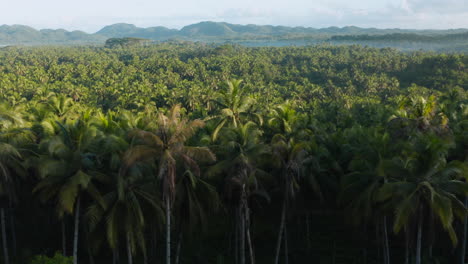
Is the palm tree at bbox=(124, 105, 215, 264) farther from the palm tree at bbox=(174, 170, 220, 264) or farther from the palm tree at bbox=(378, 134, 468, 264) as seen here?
the palm tree at bbox=(378, 134, 468, 264)

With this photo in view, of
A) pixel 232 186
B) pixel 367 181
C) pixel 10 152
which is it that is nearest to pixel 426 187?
pixel 367 181

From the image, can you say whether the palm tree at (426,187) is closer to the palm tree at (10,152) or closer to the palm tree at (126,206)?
the palm tree at (126,206)

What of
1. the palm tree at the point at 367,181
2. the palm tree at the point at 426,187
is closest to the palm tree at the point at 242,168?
the palm tree at the point at 367,181

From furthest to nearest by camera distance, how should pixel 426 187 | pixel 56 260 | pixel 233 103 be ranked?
pixel 233 103, pixel 426 187, pixel 56 260

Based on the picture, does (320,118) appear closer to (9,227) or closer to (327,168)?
(327,168)

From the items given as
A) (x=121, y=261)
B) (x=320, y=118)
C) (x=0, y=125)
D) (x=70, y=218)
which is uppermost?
(x=0, y=125)

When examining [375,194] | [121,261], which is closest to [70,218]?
[121,261]

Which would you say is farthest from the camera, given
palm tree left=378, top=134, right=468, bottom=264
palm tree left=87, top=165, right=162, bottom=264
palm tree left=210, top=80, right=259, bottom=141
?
palm tree left=210, top=80, right=259, bottom=141

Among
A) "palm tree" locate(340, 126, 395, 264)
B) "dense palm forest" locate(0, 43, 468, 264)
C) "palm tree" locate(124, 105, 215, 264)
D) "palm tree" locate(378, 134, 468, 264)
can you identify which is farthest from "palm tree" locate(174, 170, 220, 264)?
"palm tree" locate(378, 134, 468, 264)

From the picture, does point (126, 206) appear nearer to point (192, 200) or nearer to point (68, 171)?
point (68, 171)
